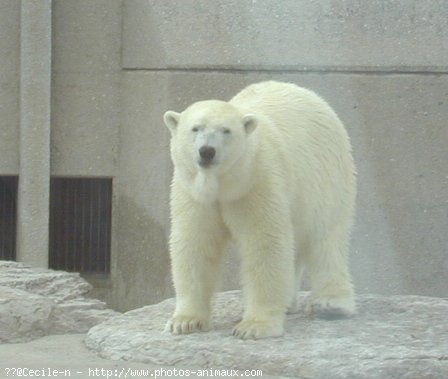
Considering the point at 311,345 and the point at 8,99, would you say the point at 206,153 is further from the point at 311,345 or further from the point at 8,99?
the point at 8,99

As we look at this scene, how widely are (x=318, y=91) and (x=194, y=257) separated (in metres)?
Answer: 2.97

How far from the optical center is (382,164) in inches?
282

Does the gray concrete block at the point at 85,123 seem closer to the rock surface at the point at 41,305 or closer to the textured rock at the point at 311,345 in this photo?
the rock surface at the point at 41,305

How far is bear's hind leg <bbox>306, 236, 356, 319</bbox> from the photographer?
478cm

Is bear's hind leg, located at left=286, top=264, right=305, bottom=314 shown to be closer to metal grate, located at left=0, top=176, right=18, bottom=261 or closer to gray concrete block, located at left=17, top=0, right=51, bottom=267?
gray concrete block, located at left=17, top=0, right=51, bottom=267

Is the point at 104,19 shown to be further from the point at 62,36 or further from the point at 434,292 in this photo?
the point at 434,292

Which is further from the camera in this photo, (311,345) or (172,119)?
(172,119)

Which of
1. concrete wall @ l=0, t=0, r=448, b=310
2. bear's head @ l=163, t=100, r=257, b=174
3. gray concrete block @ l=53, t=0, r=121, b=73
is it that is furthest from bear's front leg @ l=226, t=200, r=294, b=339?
gray concrete block @ l=53, t=0, r=121, b=73

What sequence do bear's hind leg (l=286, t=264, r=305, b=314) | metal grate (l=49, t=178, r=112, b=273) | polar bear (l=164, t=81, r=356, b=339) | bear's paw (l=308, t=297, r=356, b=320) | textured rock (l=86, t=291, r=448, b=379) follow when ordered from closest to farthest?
textured rock (l=86, t=291, r=448, b=379) → polar bear (l=164, t=81, r=356, b=339) → bear's paw (l=308, t=297, r=356, b=320) → bear's hind leg (l=286, t=264, r=305, b=314) → metal grate (l=49, t=178, r=112, b=273)

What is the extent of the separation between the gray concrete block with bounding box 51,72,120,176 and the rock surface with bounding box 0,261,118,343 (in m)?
1.42

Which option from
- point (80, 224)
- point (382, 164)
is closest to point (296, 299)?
point (382, 164)

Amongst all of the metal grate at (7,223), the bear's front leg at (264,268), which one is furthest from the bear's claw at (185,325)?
the metal grate at (7,223)

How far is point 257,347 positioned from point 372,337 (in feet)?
1.60

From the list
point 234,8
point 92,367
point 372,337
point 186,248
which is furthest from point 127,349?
point 234,8
